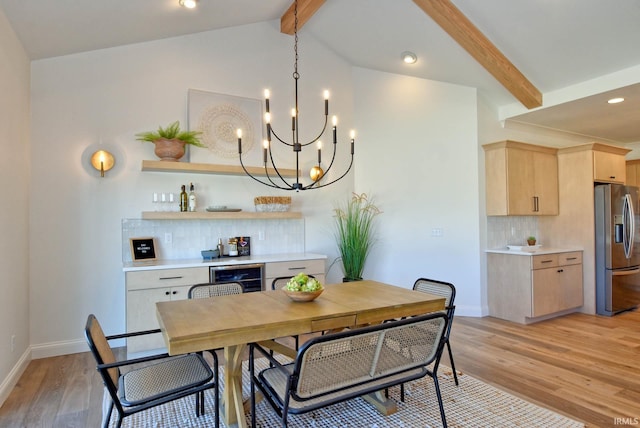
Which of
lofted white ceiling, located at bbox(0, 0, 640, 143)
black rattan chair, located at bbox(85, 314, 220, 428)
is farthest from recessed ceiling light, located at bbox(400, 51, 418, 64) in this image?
black rattan chair, located at bbox(85, 314, 220, 428)

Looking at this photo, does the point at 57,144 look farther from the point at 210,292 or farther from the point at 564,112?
the point at 564,112

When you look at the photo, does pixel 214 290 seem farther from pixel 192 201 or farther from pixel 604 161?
pixel 604 161

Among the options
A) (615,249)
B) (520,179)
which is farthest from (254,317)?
(615,249)

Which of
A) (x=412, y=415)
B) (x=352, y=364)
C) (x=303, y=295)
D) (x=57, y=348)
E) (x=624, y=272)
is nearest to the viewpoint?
(x=352, y=364)

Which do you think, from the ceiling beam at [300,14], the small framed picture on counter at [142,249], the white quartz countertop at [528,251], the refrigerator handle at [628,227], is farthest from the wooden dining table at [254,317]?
the refrigerator handle at [628,227]

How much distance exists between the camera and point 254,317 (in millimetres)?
1979

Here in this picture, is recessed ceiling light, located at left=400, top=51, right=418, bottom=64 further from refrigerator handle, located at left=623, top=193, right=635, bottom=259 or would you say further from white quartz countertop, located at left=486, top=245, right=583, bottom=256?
refrigerator handle, located at left=623, top=193, right=635, bottom=259

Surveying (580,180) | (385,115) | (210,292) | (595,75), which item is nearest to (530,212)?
(580,180)

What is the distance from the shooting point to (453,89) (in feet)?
15.9

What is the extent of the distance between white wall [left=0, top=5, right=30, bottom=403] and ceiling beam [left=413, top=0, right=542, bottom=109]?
137 inches

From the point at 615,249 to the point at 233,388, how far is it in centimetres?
504

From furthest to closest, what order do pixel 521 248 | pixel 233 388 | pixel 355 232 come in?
pixel 521 248
pixel 355 232
pixel 233 388

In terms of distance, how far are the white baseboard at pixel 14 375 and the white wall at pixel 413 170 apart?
3.59 meters

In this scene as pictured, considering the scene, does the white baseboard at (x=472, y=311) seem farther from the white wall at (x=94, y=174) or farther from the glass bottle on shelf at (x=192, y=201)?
the glass bottle on shelf at (x=192, y=201)
